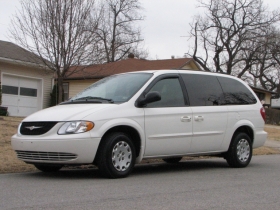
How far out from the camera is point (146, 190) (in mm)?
6867

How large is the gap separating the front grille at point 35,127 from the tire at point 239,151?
3.97m

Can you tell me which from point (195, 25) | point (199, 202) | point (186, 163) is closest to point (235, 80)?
point (186, 163)

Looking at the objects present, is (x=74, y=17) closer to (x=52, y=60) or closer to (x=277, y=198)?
(x=52, y=60)

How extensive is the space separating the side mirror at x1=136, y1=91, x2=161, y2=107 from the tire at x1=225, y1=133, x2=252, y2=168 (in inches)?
98.7

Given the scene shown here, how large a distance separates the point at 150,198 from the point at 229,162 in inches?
163

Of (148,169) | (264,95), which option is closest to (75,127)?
(148,169)

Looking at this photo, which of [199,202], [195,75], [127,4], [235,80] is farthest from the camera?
[127,4]

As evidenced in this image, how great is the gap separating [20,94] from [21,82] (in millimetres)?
619

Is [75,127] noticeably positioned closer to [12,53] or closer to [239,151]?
[239,151]

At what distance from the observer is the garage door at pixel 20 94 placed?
24078mm

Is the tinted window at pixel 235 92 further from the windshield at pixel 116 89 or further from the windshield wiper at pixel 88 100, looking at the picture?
the windshield wiper at pixel 88 100

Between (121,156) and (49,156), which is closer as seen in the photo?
(49,156)

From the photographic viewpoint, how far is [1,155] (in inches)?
395

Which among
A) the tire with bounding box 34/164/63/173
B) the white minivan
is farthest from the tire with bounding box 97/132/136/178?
the tire with bounding box 34/164/63/173
